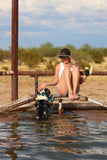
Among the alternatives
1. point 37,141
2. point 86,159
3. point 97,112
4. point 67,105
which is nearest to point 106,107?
point 97,112

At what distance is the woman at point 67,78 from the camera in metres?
7.30

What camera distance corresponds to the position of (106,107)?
27.2 feet

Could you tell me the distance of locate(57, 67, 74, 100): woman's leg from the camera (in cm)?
728

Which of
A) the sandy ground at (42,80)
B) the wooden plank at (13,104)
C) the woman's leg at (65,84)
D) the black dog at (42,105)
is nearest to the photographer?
the black dog at (42,105)

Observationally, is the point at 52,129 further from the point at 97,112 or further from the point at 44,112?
the point at 97,112

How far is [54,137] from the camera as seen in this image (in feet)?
19.1

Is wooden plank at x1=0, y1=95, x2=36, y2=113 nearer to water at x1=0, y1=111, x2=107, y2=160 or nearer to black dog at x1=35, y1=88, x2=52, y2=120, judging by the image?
water at x1=0, y1=111, x2=107, y2=160

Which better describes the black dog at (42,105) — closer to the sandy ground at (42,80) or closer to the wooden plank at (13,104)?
the wooden plank at (13,104)

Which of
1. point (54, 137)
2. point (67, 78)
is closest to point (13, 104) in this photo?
point (67, 78)

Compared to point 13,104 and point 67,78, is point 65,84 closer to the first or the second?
point 67,78

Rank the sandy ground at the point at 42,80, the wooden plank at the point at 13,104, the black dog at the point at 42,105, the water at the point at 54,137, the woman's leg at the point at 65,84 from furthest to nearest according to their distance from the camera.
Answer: the sandy ground at the point at 42,80 < the wooden plank at the point at 13,104 < the woman's leg at the point at 65,84 < the black dog at the point at 42,105 < the water at the point at 54,137

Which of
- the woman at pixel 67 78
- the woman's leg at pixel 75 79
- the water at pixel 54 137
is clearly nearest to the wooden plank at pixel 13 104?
the water at pixel 54 137

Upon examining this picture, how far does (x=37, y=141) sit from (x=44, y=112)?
4.93 ft

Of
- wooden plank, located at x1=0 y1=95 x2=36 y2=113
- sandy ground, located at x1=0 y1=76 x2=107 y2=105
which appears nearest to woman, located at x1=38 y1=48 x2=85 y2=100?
wooden plank, located at x1=0 y1=95 x2=36 y2=113
